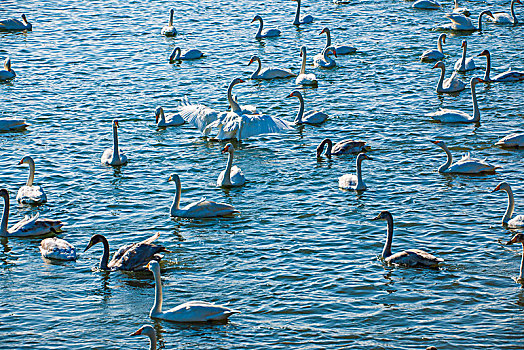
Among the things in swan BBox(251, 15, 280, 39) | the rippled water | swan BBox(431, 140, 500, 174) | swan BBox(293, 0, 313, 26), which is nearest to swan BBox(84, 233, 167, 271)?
the rippled water

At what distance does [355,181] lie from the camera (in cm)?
1947

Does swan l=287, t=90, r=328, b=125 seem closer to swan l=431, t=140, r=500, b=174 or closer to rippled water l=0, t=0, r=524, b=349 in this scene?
rippled water l=0, t=0, r=524, b=349

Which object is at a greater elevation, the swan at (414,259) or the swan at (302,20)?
the swan at (302,20)

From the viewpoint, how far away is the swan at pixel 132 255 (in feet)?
51.7

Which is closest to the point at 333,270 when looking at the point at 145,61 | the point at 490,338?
the point at 490,338

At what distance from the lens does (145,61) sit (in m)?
31.4

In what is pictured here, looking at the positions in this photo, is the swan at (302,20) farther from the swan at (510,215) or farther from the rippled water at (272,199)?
the swan at (510,215)

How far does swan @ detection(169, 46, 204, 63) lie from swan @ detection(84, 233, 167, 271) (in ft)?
52.5

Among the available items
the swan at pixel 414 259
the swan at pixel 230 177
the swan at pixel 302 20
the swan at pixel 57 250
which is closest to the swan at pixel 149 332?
the swan at pixel 57 250

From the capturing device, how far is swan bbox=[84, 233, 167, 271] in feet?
51.7

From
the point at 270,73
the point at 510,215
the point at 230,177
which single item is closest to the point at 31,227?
the point at 230,177

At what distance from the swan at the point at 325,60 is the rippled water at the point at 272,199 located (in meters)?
0.33

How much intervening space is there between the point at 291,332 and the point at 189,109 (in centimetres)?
1174

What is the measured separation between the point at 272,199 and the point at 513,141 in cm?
647
